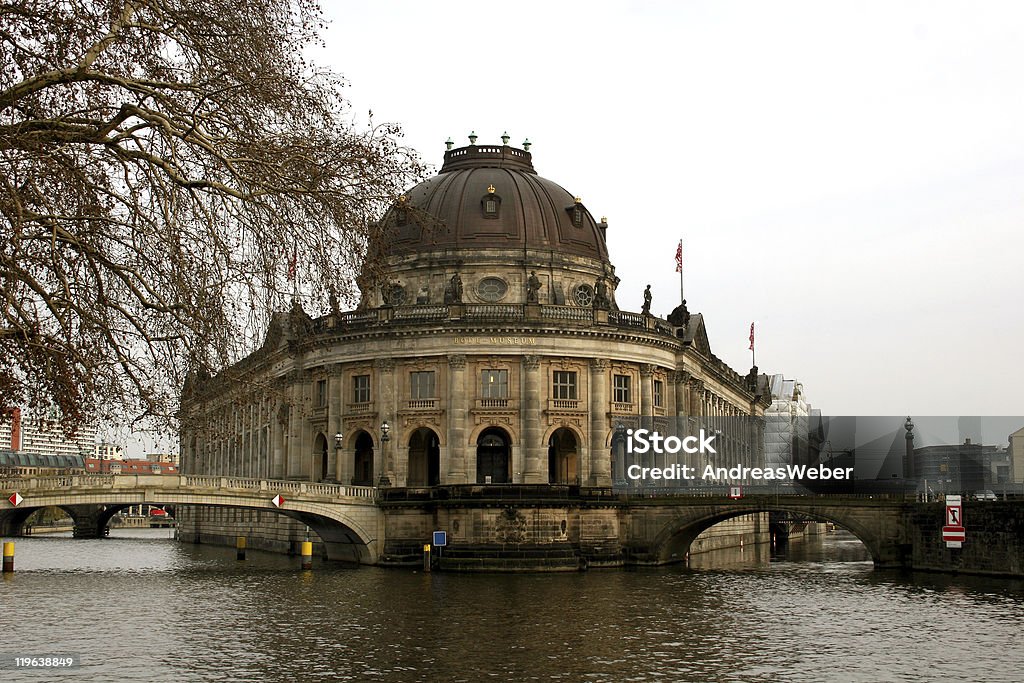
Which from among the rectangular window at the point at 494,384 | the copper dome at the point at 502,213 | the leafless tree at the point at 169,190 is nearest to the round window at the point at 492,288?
the copper dome at the point at 502,213

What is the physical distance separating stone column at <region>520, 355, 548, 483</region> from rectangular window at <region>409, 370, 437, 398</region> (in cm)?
570

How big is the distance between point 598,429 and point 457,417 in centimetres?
858

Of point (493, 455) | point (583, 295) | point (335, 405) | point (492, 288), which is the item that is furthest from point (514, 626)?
point (583, 295)

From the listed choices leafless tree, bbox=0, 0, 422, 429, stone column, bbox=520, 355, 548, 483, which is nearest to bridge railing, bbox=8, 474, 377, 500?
stone column, bbox=520, 355, 548, 483

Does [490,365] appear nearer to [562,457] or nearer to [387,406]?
[387,406]

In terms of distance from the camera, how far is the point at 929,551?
61.5m

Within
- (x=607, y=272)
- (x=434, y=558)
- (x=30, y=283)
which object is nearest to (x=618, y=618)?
(x=434, y=558)

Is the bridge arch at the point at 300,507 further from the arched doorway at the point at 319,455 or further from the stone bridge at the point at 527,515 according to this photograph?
the arched doorway at the point at 319,455

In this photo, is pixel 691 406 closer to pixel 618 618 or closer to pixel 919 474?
pixel 919 474

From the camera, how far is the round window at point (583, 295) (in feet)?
269

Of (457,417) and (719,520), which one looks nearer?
(719,520)

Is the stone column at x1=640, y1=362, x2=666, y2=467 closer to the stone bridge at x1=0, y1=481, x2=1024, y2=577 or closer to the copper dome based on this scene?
the stone bridge at x1=0, y1=481, x2=1024, y2=577

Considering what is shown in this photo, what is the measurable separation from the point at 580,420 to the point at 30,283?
188ft

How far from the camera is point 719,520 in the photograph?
223 feet
